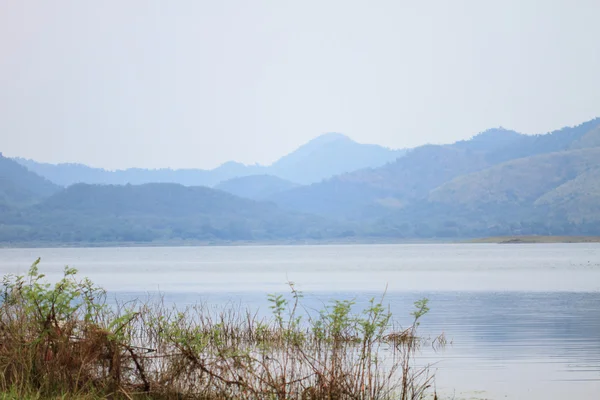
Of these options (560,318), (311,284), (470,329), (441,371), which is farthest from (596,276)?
(441,371)

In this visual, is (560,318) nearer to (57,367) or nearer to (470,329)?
(470,329)

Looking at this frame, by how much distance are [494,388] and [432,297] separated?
87.7ft

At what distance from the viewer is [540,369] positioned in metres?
18.5

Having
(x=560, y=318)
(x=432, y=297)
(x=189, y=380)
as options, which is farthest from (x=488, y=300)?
(x=189, y=380)

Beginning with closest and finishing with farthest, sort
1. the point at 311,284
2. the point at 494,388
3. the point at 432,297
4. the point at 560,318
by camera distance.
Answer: the point at 494,388, the point at 560,318, the point at 432,297, the point at 311,284

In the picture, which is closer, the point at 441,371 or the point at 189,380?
the point at 189,380

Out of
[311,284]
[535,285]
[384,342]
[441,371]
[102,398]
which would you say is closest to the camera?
[102,398]

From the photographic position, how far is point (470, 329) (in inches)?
1067

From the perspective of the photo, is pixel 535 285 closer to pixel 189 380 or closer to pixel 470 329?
pixel 470 329

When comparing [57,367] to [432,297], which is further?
[432,297]

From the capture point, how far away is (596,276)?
57312 mm

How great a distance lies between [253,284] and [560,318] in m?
30.3

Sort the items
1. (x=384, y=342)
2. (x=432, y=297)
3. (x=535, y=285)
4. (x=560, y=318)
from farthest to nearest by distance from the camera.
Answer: (x=535, y=285) → (x=432, y=297) → (x=560, y=318) → (x=384, y=342)

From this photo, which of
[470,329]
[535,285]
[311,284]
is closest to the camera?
[470,329]
